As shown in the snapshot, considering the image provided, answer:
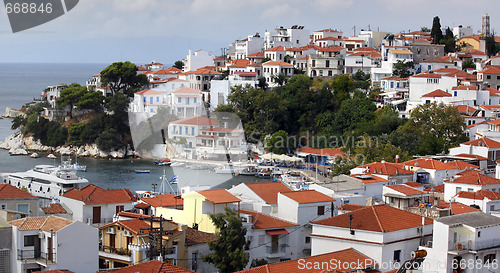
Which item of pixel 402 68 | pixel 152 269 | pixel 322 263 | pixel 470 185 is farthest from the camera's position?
pixel 402 68

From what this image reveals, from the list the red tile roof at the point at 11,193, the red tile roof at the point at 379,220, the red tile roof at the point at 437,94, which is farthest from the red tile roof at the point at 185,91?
the red tile roof at the point at 379,220

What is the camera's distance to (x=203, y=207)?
1156 cm

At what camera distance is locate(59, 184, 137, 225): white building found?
12352 mm

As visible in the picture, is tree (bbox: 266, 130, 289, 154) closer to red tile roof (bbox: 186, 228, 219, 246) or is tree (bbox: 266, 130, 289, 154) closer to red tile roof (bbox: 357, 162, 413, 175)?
red tile roof (bbox: 357, 162, 413, 175)

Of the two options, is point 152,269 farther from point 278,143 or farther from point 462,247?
point 278,143

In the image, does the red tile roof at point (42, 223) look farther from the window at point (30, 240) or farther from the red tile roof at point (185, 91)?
the red tile roof at point (185, 91)

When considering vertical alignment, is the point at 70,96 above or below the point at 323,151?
above

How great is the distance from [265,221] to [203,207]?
956 mm

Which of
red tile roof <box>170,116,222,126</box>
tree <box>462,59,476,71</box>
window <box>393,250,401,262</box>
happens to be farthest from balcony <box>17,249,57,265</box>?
tree <box>462,59,476,71</box>

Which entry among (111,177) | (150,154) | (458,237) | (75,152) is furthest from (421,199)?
(75,152)

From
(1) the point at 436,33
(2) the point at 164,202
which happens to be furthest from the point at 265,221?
(1) the point at 436,33

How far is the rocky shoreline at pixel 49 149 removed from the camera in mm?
33656

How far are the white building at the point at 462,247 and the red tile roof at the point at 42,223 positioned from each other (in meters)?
4.15

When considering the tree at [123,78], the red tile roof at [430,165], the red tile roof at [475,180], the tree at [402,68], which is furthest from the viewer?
the tree at [123,78]
